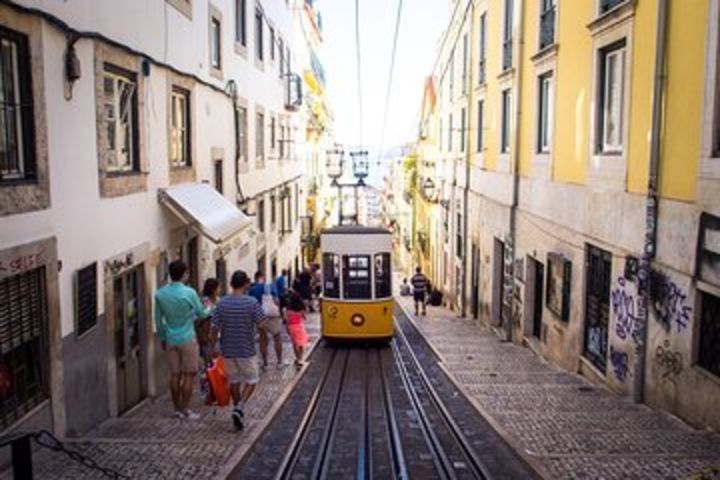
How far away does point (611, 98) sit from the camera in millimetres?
11641

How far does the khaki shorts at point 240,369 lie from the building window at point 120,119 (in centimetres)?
296

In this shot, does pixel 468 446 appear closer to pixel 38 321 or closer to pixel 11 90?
pixel 38 321

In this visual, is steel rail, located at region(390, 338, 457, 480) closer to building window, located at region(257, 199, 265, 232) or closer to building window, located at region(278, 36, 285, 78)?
building window, located at region(257, 199, 265, 232)

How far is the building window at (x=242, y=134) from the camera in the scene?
18.6 meters

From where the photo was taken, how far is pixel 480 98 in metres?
22.7

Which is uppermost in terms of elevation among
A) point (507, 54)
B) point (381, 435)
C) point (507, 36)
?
point (507, 36)

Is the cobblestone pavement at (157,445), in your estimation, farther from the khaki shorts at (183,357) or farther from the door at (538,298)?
the door at (538,298)

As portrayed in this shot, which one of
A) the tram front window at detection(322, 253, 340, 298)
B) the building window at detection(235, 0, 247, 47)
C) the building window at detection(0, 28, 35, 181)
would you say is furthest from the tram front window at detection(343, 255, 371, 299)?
the building window at detection(0, 28, 35, 181)

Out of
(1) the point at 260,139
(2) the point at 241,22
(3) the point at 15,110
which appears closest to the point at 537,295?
(2) the point at 241,22

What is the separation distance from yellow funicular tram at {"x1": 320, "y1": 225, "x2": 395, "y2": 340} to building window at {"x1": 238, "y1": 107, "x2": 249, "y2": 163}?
12.4ft

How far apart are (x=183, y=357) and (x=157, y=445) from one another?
118 cm

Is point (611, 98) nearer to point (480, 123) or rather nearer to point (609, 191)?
point (609, 191)

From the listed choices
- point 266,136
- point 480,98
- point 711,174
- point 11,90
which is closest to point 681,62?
point 711,174

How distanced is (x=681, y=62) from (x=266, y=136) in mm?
15605
